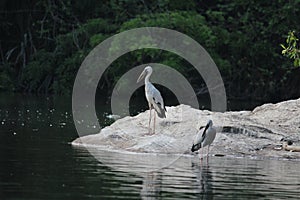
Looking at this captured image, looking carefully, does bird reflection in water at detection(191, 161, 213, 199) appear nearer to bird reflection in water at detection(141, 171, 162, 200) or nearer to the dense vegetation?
bird reflection in water at detection(141, 171, 162, 200)

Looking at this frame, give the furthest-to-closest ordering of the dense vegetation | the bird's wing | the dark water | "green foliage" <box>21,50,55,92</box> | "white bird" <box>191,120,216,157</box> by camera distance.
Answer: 1. "green foliage" <box>21,50,55,92</box>
2. the dense vegetation
3. the bird's wing
4. "white bird" <box>191,120,216,157</box>
5. the dark water

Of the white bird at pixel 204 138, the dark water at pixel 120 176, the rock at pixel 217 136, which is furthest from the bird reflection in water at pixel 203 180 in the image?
the rock at pixel 217 136

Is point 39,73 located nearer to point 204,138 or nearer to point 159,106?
point 159,106

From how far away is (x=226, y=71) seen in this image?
123ft

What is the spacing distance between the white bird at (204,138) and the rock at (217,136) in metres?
0.61

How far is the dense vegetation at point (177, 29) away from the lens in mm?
36969

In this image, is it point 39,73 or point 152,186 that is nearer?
point 152,186

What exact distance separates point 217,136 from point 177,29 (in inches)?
826

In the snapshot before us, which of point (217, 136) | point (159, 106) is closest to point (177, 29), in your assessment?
point (159, 106)

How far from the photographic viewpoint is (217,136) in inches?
642

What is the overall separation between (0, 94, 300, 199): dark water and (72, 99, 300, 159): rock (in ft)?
1.98

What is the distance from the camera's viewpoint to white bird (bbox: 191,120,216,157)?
15.1 meters

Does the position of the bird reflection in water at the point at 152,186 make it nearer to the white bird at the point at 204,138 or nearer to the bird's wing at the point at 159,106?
the white bird at the point at 204,138

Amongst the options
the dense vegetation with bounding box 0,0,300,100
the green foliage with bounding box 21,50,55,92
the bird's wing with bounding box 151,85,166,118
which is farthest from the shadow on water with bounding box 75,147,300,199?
the green foliage with bounding box 21,50,55,92
